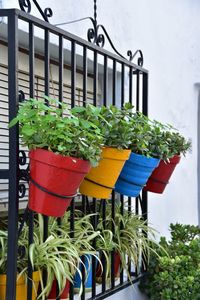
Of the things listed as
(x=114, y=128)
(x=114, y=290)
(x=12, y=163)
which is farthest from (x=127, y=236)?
(x=12, y=163)

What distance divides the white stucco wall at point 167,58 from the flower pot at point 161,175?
2.08ft

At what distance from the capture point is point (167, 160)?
2879 millimetres

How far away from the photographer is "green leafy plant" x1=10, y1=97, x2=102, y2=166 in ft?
6.25

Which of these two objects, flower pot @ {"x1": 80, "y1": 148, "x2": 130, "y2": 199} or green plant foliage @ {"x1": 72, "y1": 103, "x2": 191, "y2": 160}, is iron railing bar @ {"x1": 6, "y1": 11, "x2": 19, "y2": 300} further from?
flower pot @ {"x1": 80, "y1": 148, "x2": 130, "y2": 199}

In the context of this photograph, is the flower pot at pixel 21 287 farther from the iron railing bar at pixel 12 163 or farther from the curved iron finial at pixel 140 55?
the curved iron finial at pixel 140 55

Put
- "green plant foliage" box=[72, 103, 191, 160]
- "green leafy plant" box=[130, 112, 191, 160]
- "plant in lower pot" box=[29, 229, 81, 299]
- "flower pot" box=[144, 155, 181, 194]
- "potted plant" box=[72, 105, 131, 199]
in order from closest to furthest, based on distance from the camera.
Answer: "plant in lower pot" box=[29, 229, 81, 299], "green plant foliage" box=[72, 103, 191, 160], "potted plant" box=[72, 105, 131, 199], "green leafy plant" box=[130, 112, 191, 160], "flower pot" box=[144, 155, 181, 194]

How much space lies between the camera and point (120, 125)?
2.40 metres

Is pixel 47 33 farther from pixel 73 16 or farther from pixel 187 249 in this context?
pixel 187 249

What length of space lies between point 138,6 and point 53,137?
198 cm

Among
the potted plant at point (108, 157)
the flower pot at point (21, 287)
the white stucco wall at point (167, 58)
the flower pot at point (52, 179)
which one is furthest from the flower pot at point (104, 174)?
the white stucco wall at point (167, 58)

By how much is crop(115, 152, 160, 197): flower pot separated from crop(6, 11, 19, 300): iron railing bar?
722 mm

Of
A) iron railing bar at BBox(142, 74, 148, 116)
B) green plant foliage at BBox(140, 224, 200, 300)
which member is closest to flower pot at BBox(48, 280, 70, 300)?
green plant foliage at BBox(140, 224, 200, 300)

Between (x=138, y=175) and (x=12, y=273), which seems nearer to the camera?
(x=12, y=273)

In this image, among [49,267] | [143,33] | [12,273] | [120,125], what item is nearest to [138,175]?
[120,125]
